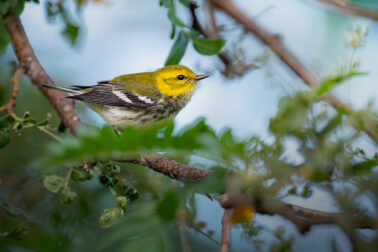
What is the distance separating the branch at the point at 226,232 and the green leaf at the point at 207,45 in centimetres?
41

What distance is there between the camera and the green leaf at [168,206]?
36 centimetres

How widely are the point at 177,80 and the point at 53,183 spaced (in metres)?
0.89

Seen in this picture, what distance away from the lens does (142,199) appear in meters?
0.82

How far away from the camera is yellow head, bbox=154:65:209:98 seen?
1.61 metres

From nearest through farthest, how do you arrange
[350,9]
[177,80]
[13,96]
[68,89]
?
1. [13,96]
2. [350,9]
3. [68,89]
4. [177,80]

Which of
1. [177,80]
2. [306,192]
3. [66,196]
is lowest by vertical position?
[177,80]

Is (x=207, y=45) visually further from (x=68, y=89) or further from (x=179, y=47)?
(x=68, y=89)

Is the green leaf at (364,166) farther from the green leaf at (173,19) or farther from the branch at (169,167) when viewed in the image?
the green leaf at (173,19)

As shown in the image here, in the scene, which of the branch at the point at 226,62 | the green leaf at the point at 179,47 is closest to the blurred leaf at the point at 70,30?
the branch at the point at 226,62

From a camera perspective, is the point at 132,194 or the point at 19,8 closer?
the point at 132,194

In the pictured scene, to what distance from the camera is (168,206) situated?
1.17 feet

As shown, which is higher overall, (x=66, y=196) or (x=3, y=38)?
(x=3, y=38)

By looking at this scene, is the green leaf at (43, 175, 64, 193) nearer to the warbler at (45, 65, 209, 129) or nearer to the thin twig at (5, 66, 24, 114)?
the thin twig at (5, 66, 24, 114)

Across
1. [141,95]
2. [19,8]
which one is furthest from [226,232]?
[141,95]
